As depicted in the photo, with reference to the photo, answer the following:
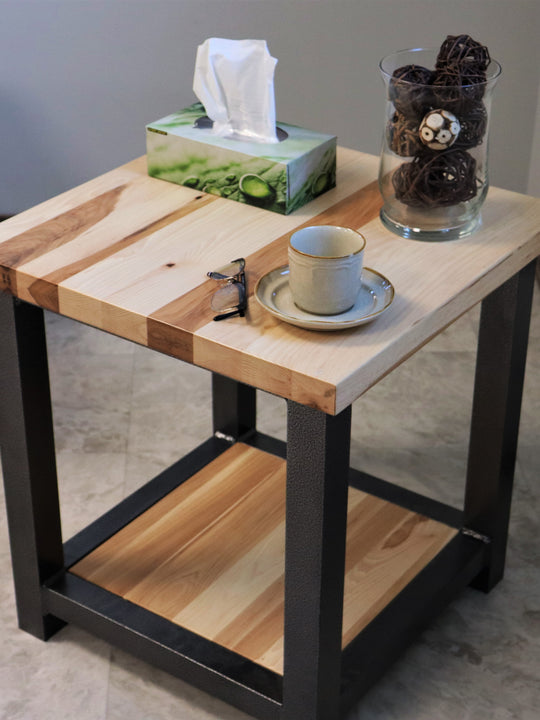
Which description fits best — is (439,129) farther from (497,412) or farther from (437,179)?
(497,412)

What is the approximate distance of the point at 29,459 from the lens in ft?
4.59

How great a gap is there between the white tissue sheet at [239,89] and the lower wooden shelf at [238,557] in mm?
614

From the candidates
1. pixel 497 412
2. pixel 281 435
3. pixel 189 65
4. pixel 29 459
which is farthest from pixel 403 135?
pixel 189 65

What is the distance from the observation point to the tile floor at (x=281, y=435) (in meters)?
1.50

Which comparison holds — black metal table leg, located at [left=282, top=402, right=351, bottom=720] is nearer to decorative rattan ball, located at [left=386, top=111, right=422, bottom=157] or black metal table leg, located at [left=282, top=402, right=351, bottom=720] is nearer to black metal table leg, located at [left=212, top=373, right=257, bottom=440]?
decorative rattan ball, located at [left=386, top=111, right=422, bottom=157]

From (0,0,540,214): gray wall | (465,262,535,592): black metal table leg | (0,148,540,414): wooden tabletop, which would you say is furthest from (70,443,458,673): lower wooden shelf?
(0,0,540,214): gray wall

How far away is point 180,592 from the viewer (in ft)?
4.99

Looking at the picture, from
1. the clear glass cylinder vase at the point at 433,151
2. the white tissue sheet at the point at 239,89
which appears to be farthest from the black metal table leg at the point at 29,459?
the clear glass cylinder vase at the point at 433,151

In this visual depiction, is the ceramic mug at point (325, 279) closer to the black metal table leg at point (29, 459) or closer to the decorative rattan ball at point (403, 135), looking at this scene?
the decorative rattan ball at point (403, 135)

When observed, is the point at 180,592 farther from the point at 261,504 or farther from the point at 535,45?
the point at 535,45

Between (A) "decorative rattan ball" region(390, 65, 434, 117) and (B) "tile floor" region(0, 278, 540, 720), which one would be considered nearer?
(A) "decorative rattan ball" region(390, 65, 434, 117)

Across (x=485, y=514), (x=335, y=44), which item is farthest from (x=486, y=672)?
(x=335, y=44)

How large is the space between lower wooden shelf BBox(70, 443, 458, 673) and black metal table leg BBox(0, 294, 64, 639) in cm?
8

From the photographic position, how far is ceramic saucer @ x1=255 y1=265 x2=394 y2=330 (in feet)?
3.68
